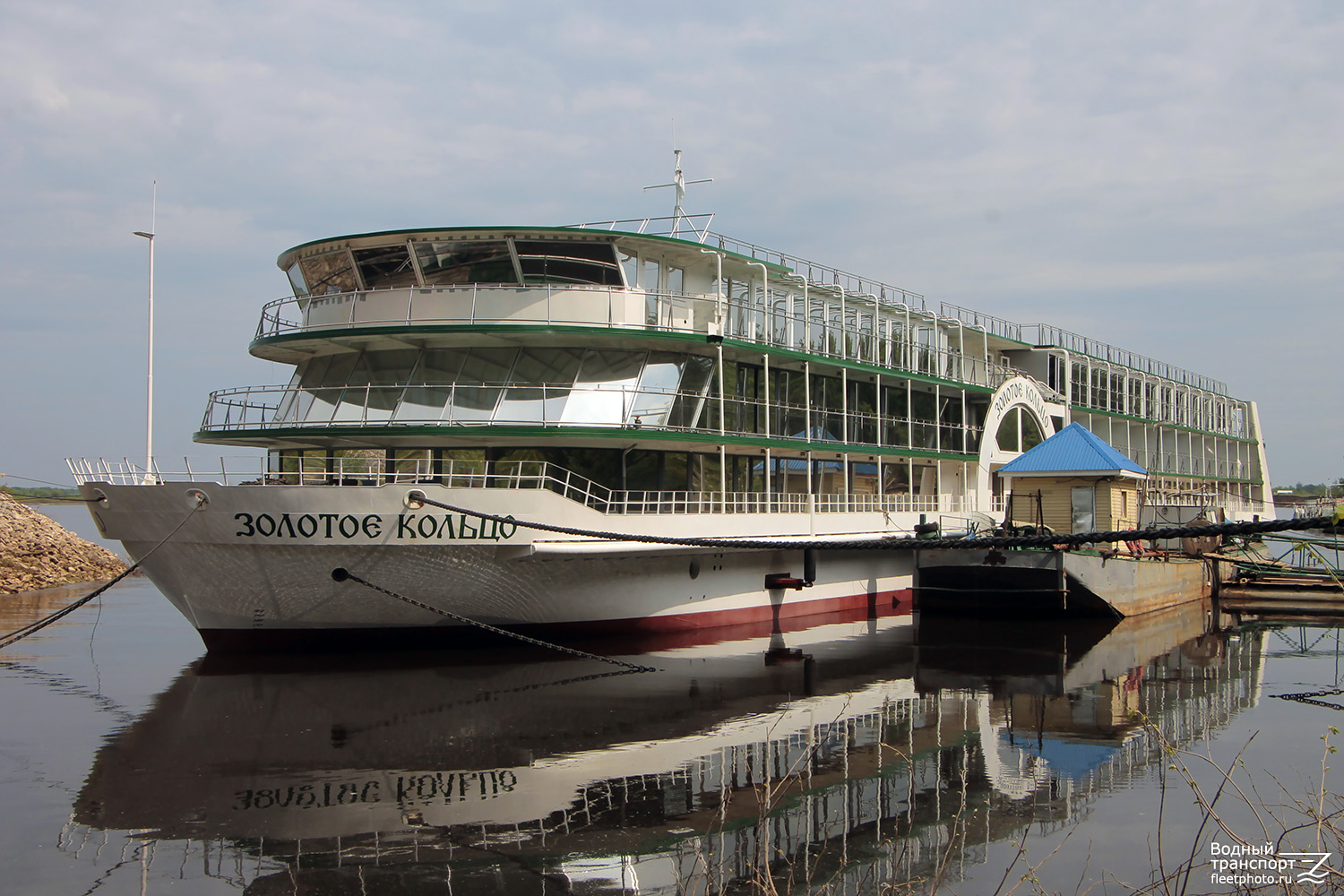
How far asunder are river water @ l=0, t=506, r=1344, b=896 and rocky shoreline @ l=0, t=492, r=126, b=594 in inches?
448

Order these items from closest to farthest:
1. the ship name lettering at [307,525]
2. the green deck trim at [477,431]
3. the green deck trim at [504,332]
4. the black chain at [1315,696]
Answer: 1. the black chain at [1315,696]
2. the ship name lettering at [307,525]
3. the green deck trim at [477,431]
4. the green deck trim at [504,332]

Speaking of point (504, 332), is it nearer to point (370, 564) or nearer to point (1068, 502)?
point (370, 564)

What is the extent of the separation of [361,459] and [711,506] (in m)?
6.87

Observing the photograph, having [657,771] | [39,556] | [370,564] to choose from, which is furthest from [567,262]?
[39,556]

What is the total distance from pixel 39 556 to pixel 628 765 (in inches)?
1017

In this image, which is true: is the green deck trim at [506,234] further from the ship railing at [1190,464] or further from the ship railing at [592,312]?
the ship railing at [1190,464]

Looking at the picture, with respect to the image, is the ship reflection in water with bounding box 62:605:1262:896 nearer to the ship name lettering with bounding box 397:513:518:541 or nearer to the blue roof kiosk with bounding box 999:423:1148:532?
the ship name lettering with bounding box 397:513:518:541

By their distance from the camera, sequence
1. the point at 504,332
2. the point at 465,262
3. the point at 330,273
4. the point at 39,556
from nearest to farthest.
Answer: the point at 504,332, the point at 465,262, the point at 330,273, the point at 39,556

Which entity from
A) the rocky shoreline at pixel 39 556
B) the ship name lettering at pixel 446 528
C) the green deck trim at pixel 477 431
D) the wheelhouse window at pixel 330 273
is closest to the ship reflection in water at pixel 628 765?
the ship name lettering at pixel 446 528

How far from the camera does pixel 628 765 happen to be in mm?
11438

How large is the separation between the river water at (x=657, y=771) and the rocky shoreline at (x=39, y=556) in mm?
11379

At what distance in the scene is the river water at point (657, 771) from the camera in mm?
8352

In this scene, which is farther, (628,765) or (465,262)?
(465,262)

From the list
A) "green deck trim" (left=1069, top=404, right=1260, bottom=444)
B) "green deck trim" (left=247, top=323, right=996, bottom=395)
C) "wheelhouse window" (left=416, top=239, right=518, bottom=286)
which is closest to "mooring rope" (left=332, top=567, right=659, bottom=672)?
"green deck trim" (left=247, top=323, right=996, bottom=395)
